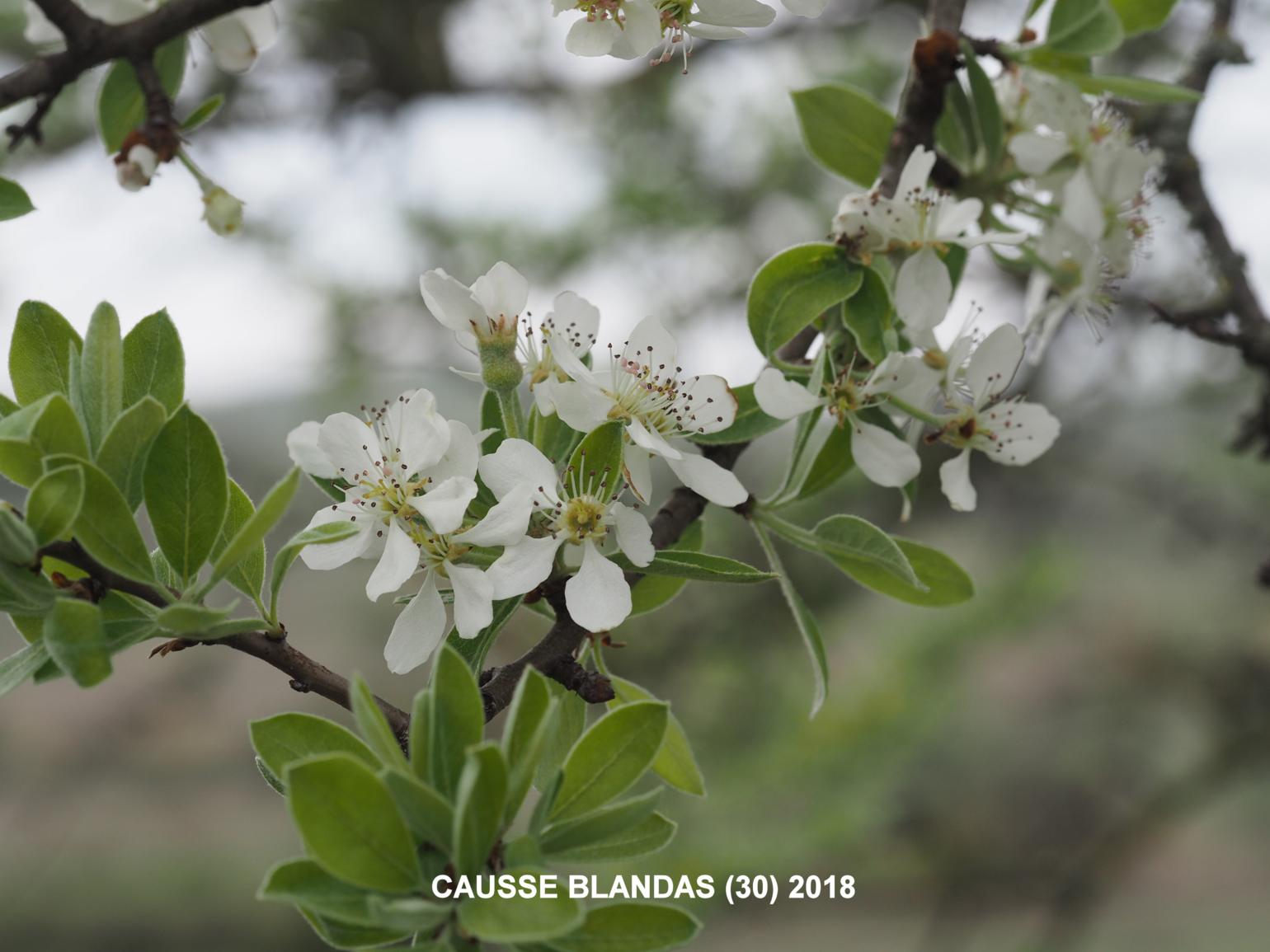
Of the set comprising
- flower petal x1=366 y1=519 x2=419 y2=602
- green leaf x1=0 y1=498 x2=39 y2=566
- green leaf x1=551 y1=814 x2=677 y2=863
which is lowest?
green leaf x1=551 y1=814 x2=677 y2=863

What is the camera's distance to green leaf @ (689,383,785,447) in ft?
2.12

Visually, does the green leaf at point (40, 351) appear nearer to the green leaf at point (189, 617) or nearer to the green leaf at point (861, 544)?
the green leaf at point (189, 617)

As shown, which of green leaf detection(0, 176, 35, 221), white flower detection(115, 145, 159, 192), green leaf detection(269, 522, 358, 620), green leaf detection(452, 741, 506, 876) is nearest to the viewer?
green leaf detection(452, 741, 506, 876)

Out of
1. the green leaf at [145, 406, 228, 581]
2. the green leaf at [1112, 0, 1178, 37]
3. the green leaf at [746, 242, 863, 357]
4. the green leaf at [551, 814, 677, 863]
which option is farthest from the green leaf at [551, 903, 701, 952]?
the green leaf at [1112, 0, 1178, 37]

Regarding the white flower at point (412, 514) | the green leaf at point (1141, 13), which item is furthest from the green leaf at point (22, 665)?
the green leaf at point (1141, 13)

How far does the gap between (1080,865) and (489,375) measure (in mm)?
1813

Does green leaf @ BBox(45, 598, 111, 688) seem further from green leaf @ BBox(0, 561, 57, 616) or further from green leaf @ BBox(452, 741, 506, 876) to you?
green leaf @ BBox(452, 741, 506, 876)

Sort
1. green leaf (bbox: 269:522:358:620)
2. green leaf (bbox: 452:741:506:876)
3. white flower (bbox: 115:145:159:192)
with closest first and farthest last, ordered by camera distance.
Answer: green leaf (bbox: 452:741:506:876) < green leaf (bbox: 269:522:358:620) < white flower (bbox: 115:145:159:192)

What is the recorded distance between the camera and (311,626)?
11.2 ft

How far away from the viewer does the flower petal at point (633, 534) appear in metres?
0.54

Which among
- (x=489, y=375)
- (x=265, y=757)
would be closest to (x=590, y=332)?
(x=489, y=375)

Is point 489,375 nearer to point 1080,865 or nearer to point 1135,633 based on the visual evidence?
point 1080,865

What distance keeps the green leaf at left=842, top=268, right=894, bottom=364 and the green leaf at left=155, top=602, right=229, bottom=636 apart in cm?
39

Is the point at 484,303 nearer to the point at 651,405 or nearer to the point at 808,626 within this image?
the point at 651,405
